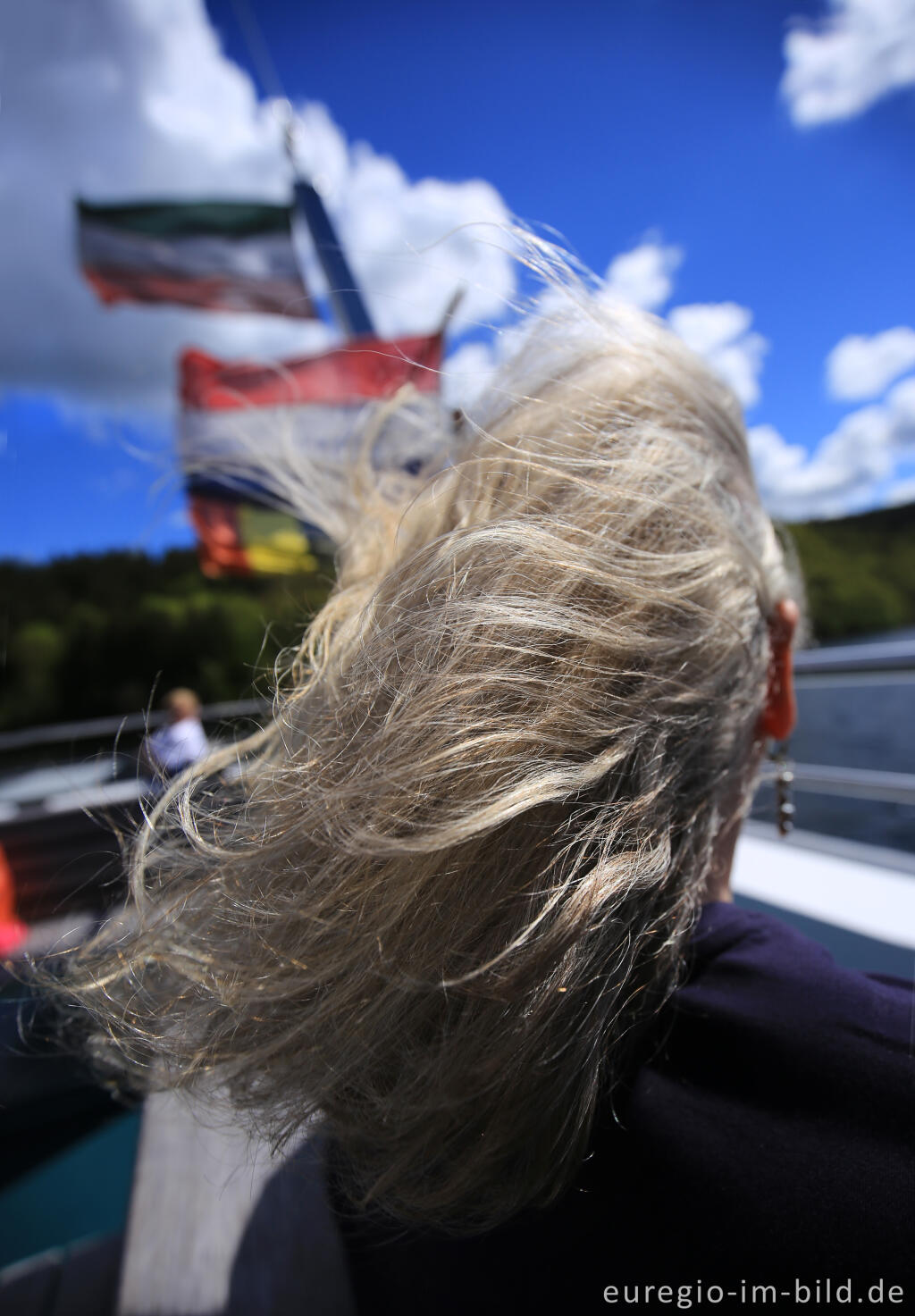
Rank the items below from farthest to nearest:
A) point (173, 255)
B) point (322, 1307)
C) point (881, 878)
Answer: point (173, 255), point (881, 878), point (322, 1307)

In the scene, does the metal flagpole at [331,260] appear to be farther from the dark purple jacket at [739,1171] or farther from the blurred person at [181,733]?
the dark purple jacket at [739,1171]

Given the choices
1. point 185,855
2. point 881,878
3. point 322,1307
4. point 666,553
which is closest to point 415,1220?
point 185,855

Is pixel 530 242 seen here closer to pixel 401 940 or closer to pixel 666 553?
pixel 666 553

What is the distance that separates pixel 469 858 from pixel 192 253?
21.3 ft

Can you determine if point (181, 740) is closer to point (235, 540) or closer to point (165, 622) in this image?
point (235, 540)

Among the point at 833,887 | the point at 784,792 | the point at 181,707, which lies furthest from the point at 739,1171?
the point at 181,707

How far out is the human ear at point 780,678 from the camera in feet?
2.82

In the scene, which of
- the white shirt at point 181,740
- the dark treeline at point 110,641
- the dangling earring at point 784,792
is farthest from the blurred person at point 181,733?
the dangling earring at point 784,792

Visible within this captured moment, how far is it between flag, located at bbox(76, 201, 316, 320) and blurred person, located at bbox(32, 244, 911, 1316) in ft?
18.9

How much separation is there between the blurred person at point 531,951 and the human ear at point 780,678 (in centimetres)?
21

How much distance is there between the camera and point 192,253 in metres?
5.66

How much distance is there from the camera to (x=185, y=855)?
610mm

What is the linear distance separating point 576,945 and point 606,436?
1.45ft

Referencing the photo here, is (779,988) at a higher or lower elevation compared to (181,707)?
lower
